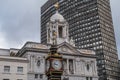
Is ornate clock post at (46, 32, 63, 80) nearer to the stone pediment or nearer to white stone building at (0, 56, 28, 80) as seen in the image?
white stone building at (0, 56, 28, 80)

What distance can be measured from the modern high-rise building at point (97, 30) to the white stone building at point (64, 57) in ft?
173

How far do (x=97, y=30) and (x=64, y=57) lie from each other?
67.3m

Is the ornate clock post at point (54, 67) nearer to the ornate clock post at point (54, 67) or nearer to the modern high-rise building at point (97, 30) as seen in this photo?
the ornate clock post at point (54, 67)

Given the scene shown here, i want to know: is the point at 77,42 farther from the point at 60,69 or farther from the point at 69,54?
the point at 60,69

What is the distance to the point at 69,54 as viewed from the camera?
90750 millimetres

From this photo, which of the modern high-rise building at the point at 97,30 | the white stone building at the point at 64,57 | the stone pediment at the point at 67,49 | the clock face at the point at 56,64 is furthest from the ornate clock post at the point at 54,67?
the modern high-rise building at the point at 97,30

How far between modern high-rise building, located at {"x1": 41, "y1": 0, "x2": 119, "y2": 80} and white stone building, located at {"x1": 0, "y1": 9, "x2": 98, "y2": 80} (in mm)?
52799

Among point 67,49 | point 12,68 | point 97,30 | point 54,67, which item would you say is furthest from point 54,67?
point 97,30

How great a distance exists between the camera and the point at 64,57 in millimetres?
89625

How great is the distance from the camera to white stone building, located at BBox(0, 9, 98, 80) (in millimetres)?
85125

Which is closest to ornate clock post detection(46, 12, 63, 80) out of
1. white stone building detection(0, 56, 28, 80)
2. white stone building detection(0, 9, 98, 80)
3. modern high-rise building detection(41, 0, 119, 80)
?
white stone building detection(0, 56, 28, 80)

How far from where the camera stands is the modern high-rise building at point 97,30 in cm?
14962

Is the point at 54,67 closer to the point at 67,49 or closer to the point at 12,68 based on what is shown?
the point at 12,68

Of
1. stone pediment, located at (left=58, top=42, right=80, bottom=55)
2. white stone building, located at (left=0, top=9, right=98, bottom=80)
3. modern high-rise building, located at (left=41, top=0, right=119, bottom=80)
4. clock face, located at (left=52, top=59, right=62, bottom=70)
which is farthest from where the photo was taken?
modern high-rise building, located at (left=41, top=0, right=119, bottom=80)
